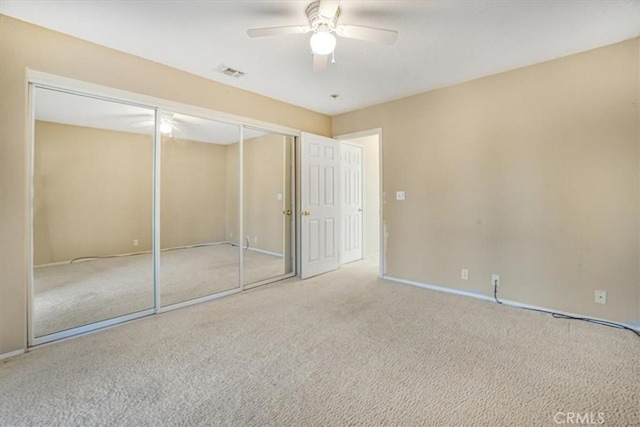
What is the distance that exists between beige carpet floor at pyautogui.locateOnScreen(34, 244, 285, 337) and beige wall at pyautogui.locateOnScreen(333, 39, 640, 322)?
2377mm

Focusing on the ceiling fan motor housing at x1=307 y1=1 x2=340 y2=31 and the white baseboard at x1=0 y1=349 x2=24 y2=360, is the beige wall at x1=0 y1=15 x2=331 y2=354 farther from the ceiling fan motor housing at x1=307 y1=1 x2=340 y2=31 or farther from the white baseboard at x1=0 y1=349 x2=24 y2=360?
the ceiling fan motor housing at x1=307 y1=1 x2=340 y2=31

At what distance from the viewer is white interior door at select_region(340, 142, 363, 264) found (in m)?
5.06

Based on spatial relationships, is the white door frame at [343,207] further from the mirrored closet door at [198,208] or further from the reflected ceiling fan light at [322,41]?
the reflected ceiling fan light at [322,41]

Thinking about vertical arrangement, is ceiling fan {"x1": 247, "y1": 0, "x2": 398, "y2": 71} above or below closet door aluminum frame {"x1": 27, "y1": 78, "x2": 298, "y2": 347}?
above

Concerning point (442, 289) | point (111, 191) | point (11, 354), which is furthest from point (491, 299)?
point (111, 191)

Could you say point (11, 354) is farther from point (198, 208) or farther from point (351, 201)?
point (351, 201)

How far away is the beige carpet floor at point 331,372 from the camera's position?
154cm

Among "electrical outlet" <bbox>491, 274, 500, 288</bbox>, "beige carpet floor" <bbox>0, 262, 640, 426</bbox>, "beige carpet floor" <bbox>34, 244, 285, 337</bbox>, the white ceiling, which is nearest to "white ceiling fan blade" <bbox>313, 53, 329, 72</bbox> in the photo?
the white ceiling

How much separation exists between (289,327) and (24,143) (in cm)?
258

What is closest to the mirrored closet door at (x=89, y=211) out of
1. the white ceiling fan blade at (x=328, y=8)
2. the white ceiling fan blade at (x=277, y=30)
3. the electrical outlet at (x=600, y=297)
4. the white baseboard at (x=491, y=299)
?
the white ceiling fan blade at (x=277, y=30)

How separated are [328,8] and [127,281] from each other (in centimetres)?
346

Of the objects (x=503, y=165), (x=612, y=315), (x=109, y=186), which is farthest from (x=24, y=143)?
(x=612, y=315)

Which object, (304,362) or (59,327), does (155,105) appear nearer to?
(59,327)

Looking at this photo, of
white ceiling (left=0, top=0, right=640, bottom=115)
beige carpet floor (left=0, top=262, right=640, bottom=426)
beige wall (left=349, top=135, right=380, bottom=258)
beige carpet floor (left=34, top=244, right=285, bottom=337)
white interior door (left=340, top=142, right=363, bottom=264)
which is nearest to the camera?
beige carpet floor (left=0, top=262, right=640, bottom=426)
